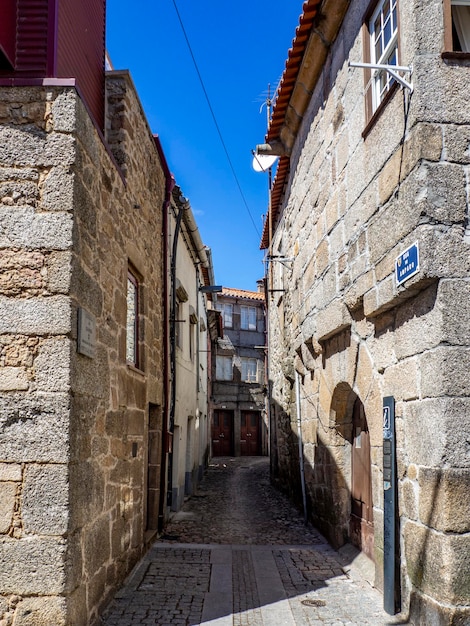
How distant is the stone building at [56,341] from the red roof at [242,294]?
76.7 feet

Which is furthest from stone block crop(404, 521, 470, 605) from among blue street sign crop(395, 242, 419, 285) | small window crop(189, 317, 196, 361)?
small window crop(189, 317, 196, 361)

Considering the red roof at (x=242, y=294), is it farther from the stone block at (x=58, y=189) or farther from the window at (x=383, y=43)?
the stone block at (x=58, y=189)

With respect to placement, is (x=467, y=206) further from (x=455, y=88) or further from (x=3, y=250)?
Answer: (x=3, y=250)

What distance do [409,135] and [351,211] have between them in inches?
58.2

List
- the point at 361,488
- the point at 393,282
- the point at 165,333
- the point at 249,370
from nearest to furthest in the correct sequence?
the point at 393,282 → the point at 361,488 → the point at 165,333 → the point at 249,370

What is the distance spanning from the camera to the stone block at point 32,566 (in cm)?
364

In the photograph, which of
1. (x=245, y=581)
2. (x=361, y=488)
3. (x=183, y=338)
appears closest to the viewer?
(x=245, y=581)

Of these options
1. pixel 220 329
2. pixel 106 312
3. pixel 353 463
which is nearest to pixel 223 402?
pixel 220 329

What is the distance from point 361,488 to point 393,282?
275cm

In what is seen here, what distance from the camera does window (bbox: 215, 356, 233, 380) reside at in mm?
26817

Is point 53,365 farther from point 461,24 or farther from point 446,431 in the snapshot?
point 461,24

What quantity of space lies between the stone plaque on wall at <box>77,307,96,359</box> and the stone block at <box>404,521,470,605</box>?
254 centimetres

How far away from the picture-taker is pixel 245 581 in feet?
18.3

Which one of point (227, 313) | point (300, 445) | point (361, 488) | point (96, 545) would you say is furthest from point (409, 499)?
point (227, 313)
